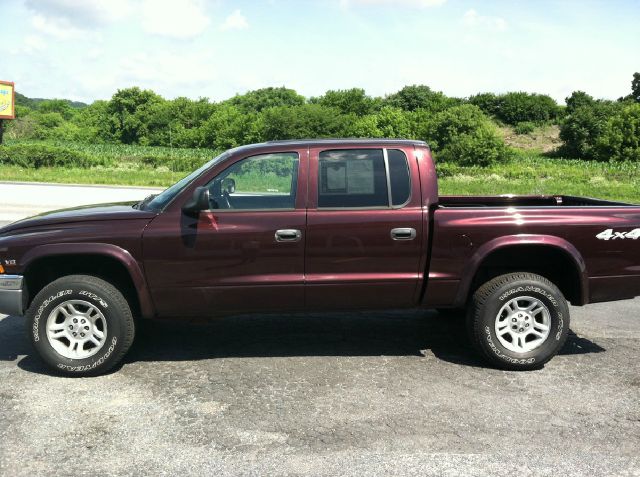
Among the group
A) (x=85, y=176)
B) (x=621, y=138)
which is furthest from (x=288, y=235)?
(x=621, y=138)

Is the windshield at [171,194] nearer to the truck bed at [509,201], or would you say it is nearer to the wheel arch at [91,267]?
the wheel arch at [91,267]

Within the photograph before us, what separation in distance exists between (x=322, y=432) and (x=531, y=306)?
2.12 m

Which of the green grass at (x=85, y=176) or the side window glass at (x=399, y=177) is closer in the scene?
the side window glass at (x=399, y=177)

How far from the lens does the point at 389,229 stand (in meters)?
4.58

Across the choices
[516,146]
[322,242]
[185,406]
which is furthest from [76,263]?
[516,146]

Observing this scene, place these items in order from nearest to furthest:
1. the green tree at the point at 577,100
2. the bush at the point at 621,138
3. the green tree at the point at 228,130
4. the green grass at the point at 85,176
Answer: the green grass at the point at 85,176, the bush at the point at 621,138, the green tree at the point at 228,130, the green tree at the point at 577,100

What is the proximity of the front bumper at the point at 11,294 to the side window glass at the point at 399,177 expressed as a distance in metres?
2.87

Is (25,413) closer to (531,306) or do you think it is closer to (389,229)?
(389,229)

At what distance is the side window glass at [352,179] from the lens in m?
4.66

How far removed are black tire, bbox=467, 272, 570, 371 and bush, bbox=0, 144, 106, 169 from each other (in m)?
42.6

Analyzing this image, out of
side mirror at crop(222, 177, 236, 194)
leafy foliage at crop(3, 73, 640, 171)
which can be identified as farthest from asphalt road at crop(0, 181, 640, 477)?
leafy foliage at crop(3, 73, 640, 171)

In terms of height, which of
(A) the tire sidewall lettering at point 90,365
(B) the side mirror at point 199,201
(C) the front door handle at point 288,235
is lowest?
(A) the tire sidewall lettering at point 90,365

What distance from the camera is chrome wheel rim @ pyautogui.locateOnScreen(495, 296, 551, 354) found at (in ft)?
15.6

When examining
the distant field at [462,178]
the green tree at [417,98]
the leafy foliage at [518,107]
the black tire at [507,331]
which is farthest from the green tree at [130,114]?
the black tire at [507,331]
